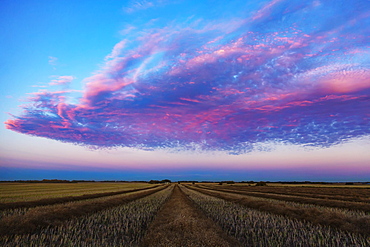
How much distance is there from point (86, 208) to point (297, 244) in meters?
15.5

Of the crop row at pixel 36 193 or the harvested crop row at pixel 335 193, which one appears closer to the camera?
the crop row at pixel 36 193

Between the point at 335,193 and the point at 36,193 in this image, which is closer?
the point at 36,193

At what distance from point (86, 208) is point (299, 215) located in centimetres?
1628

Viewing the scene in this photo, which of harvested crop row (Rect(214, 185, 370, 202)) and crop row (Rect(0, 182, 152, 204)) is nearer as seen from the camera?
crop row (Rect(0, 182, 152, 204))

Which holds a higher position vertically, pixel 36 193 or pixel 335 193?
pixel 36 193

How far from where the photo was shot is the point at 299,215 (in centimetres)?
1417

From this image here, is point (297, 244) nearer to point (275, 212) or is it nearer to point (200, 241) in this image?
point (200, 241)

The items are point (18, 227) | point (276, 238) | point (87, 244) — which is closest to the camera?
point (87, 244)

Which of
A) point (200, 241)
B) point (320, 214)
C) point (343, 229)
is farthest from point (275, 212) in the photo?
point (200, 241)

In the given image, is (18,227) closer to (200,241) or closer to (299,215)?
(200,241)

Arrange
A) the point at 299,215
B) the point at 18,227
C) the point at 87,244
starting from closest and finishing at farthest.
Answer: the point at 87,244, the point at 18,227, the point at 299,215

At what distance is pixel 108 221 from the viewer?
12.9 m

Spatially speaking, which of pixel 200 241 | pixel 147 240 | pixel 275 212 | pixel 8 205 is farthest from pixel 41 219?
pixel 275 212

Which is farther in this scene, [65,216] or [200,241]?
[65,216]
